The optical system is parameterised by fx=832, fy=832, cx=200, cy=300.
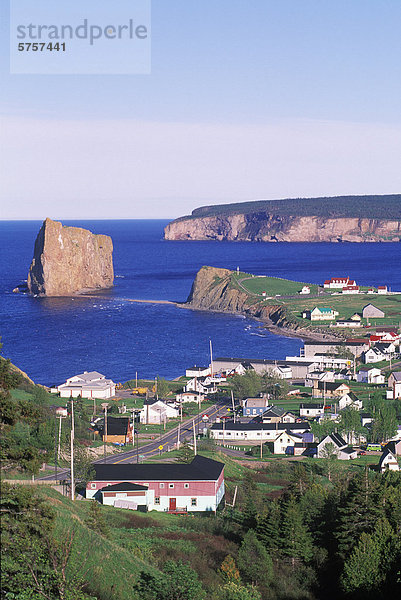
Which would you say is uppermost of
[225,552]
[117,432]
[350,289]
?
[350,289]

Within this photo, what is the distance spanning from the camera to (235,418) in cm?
5788

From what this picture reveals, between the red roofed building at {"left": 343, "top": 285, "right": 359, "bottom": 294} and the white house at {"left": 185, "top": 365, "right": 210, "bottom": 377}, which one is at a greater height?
the red roofed building at {"left": 343, "top": 285, "right": 359, "bottom": 294}

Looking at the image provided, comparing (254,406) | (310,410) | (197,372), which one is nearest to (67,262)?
(197,372)

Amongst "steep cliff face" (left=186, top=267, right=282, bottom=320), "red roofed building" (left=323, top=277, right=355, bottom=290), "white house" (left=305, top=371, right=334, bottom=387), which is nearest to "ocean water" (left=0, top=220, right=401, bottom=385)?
"steep cliff face" (left=186, top=267, right=282, bottom=320)

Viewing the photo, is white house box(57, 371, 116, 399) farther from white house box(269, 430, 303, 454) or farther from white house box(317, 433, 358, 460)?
white house box(317, 433, 358, 460)

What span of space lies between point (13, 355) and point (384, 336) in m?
39.3

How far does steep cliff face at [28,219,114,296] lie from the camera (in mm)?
150900

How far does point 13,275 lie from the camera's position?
181m

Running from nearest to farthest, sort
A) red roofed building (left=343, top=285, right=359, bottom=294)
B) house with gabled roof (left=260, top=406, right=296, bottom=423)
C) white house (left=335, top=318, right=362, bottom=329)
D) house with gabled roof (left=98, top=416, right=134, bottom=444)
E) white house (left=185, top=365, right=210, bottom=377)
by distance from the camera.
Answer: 1. house with gabled roof (left=98, top=416, right=134, bottom=444)
2. house with gabled roof (left=260, top=406, right=296, bottom=423)
3. white house (left=185, top=365, right=210, bottom=377)
4. white house (left=335, top=318, right=362, bottom=329)
5. red roofed building (left=343, top=285, right=359, bottom=294)

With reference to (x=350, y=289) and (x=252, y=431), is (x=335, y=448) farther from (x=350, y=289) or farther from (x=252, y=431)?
(x=350, y=289)

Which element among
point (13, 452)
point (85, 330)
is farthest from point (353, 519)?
point (85, 330)

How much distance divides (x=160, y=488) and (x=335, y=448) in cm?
1679

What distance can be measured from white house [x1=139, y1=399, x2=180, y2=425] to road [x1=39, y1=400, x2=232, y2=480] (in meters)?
1.52

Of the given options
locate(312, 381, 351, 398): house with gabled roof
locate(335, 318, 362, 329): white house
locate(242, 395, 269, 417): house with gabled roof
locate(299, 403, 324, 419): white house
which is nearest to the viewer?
locate(299, 403, 324, 419): white house
